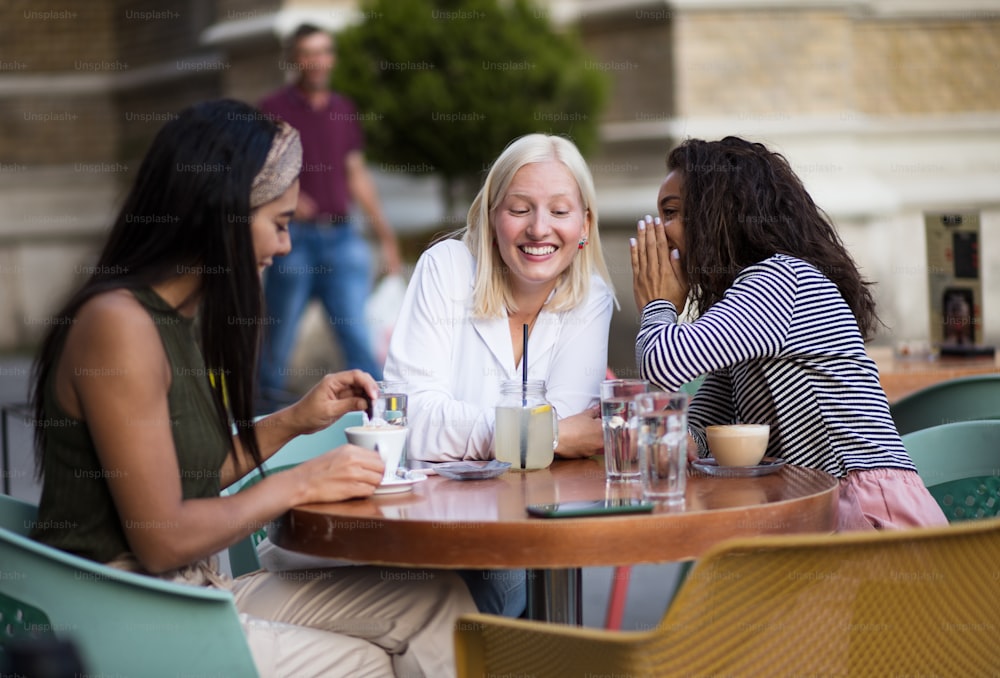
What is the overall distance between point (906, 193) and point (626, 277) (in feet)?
7.13

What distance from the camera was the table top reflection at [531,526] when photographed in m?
2.06

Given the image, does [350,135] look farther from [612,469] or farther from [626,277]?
[612,469]

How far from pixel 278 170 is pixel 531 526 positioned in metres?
0.80

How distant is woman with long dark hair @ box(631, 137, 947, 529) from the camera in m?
2.64

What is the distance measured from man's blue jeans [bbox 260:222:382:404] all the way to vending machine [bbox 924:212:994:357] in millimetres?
3486

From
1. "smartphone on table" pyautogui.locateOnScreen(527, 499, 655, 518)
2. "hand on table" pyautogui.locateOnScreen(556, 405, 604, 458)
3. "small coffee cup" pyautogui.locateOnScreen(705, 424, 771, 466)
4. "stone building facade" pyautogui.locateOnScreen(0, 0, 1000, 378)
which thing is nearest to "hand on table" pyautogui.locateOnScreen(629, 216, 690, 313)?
"hand on table" pyautogui.locateOnScreen(556, 405, 604, 458)

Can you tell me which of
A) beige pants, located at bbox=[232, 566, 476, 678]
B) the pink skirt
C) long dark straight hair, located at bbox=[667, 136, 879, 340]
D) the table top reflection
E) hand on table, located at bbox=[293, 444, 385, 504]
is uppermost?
long dark straight hair, located at bbox=[667, 136, 879, 340]

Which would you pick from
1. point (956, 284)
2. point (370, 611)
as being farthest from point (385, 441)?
point (956, 284)

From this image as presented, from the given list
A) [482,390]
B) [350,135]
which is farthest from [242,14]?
[482,390]

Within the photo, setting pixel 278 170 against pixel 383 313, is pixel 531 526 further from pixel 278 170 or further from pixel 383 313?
pixel 383 313

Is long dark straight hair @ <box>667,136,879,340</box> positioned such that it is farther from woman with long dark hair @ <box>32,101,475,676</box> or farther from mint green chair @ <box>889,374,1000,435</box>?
woman with long dark hair @ <box>32,101,475,676</box>

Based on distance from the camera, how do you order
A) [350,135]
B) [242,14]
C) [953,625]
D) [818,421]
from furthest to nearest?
[242,14]
[350,135]
[818,421]
[953,625]

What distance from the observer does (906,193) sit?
914cm

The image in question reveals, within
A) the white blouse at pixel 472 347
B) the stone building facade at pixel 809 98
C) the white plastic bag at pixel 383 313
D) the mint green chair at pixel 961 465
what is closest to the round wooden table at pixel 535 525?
the mint green chair at pixel 961 465
